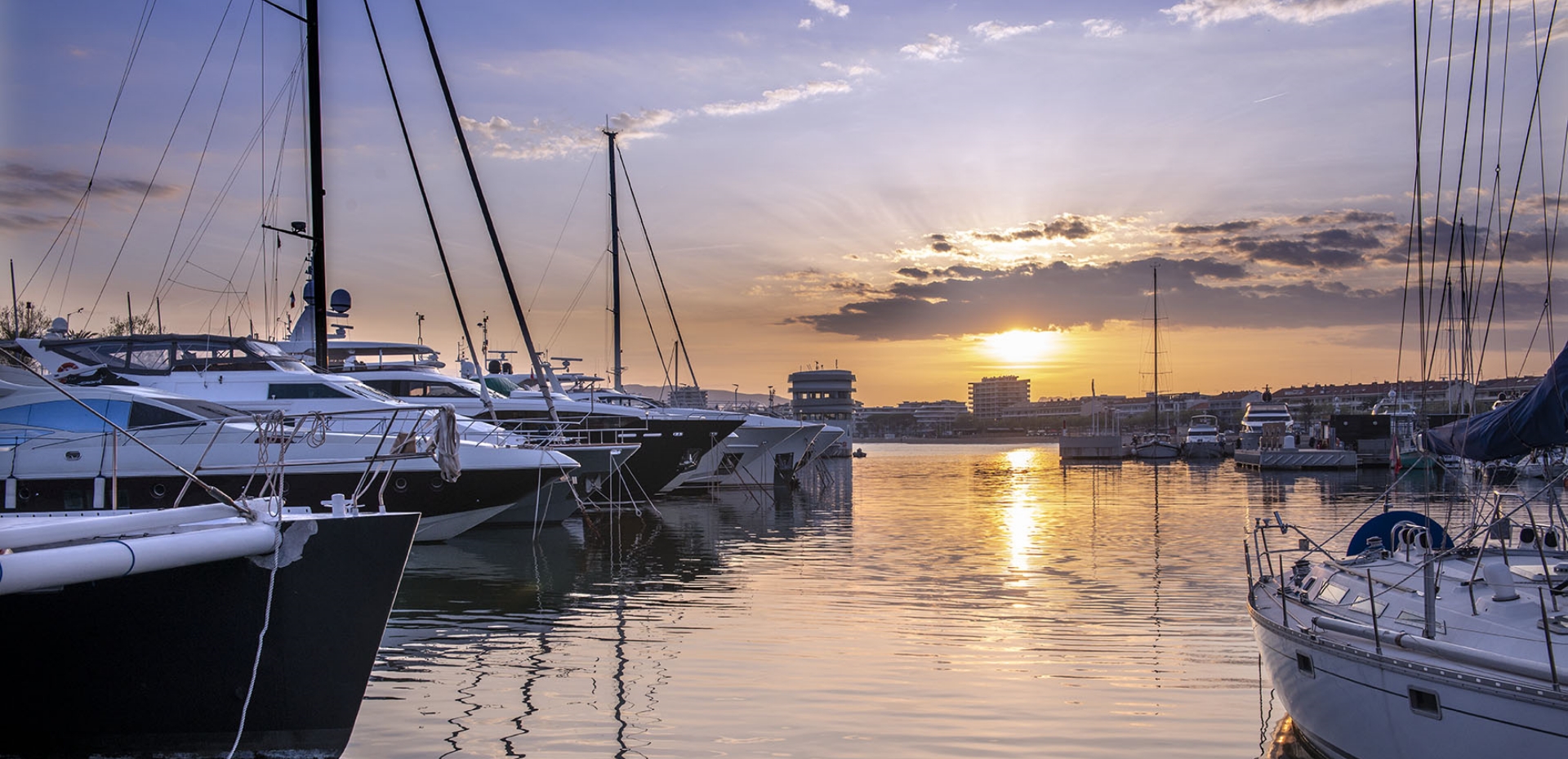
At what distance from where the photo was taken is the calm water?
883 cm

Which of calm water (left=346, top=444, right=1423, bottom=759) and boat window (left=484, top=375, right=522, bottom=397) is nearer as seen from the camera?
calm water (left=346, top=444, right=1423, bottom=759)

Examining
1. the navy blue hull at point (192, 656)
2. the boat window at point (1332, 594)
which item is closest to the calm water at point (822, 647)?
the navy blue hull at point (192, 656)

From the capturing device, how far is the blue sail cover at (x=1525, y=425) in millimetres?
8695

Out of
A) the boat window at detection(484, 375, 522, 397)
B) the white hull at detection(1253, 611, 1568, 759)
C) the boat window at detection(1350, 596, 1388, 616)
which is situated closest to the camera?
the white hull at detection(1253, 611, 1568, 759)

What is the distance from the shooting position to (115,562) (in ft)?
20.8

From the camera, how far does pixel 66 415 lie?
565 inches

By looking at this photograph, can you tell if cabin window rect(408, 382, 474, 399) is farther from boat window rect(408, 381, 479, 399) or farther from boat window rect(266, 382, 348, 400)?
boat window rect(266, 382, 348, 400)

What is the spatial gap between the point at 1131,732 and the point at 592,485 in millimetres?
19472

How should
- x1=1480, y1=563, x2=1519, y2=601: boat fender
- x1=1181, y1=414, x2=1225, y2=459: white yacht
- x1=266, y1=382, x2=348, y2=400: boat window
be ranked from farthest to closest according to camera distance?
x1=1181, y1=414, x2=1225, y2=459: white yacht < x1=266, y1=382, x2=348, y2=400: boat window < x1=1480, y1=563, x2=1519, y2=601: boat fender

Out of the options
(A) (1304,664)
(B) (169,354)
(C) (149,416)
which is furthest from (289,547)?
(B) (169,354)

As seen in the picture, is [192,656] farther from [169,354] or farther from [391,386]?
[391,386]

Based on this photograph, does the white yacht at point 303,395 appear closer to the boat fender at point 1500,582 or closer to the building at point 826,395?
the boat fender at point 1500,582

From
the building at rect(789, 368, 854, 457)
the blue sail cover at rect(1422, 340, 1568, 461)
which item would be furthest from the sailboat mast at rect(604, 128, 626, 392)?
the building at rect(789, 368, 854, 457)

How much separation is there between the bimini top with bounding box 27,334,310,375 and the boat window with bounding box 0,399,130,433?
5889 mm
